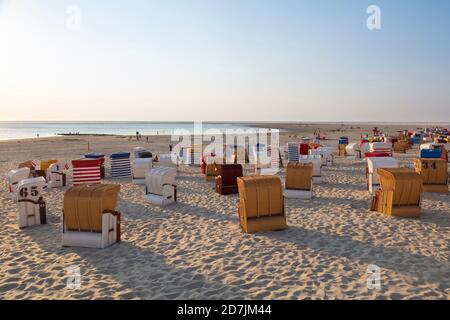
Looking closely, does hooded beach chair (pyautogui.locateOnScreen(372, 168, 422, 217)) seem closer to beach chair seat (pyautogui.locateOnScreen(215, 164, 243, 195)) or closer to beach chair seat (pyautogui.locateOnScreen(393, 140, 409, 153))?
beach chair seat (pyautogui.locateOnScreen(215, 164, 243, 195))

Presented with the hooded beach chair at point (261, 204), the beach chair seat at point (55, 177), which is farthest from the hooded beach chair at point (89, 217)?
the beach chair seat at point (55, 177)

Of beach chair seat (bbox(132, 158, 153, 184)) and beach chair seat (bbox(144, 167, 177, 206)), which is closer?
beach chair seat (bbox(144, 167, 177, 206))

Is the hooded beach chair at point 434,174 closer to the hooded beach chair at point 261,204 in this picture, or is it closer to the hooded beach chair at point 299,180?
the hooded beach chair at point 299,180

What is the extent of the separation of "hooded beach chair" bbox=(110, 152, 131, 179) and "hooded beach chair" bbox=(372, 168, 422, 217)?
12160 millimetres

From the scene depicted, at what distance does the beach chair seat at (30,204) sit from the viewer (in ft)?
29.2

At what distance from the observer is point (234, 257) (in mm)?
6758

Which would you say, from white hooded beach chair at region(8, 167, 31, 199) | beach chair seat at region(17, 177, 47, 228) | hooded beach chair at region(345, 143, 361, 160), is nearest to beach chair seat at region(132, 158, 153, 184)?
white hooded beach chair at region(8, 167, 31, 199)

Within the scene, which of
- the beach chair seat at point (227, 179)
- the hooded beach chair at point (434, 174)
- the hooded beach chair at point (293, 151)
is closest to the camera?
the hooded beach chair at point (434, 174)

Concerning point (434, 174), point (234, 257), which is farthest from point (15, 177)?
point (434, 174)

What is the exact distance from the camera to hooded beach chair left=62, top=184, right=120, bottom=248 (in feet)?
23.9

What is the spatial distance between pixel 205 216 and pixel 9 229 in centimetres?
516

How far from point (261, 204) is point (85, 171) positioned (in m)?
8.44

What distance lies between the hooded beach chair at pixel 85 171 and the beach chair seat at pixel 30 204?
4261 mm
